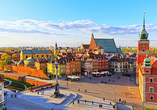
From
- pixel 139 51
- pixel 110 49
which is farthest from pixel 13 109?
Answer: pixel 110 49

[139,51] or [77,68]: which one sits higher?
[139,51]

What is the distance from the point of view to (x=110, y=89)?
47750mm

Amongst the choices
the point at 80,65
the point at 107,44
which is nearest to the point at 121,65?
the point at 80,65

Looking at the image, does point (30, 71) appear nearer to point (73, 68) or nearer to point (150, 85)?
point (73, 68)

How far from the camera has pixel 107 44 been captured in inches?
4737

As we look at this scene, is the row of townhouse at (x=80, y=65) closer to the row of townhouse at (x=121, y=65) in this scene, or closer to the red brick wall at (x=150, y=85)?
the row of townhouse at (x=121, y=65)

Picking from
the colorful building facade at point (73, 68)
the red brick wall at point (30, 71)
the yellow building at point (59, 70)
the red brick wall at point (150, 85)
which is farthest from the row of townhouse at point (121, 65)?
the red brick wall at point (150, 85)

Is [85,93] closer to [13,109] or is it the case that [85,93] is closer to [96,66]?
[13,109]

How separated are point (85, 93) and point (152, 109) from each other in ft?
57.5

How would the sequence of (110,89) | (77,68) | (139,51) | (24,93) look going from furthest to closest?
(77,68), (139,51), (110,89), (24,93)

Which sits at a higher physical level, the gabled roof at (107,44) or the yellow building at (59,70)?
the gabled roof at (107,44)

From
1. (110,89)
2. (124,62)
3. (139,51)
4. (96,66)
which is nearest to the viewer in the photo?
(110,89)

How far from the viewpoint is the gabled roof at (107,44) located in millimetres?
117312

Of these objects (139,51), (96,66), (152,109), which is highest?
(139,51)
